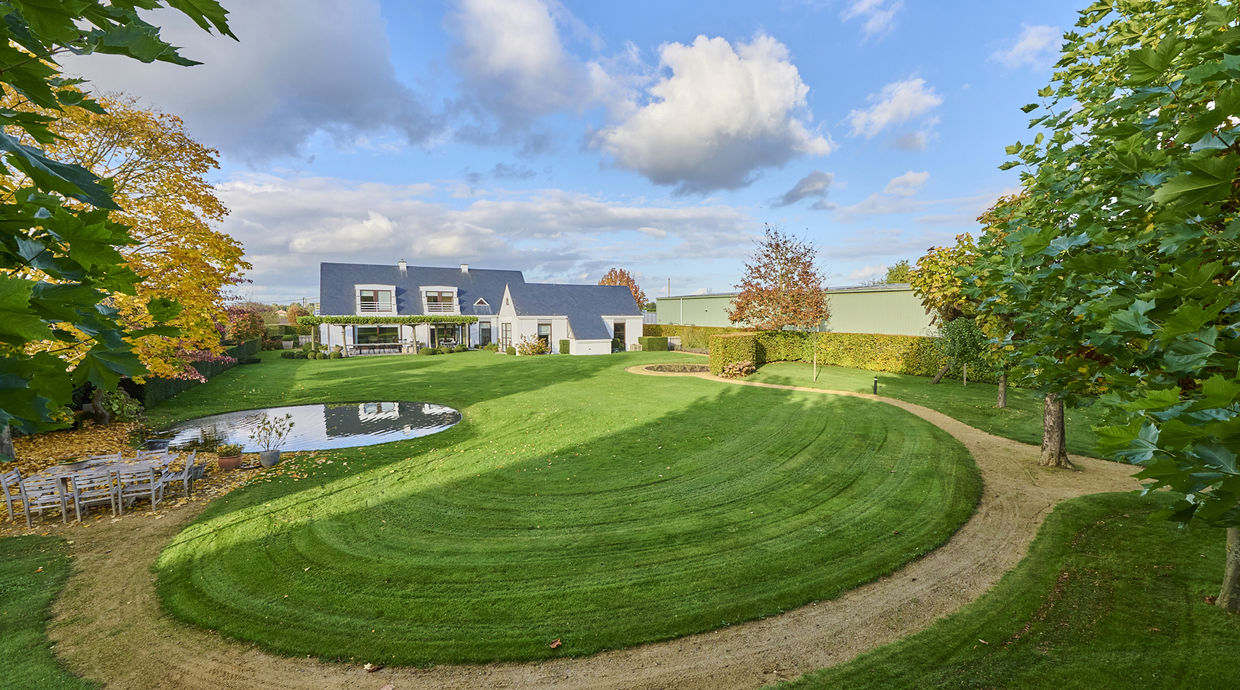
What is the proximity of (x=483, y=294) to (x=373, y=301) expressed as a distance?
8567 mm

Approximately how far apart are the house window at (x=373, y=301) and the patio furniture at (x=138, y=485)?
3147 centimetres

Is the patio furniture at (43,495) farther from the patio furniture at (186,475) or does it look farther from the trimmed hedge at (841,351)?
the trimmed hedge at (841,351)

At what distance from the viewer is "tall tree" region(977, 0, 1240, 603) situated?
212 cm

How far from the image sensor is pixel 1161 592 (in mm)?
5312

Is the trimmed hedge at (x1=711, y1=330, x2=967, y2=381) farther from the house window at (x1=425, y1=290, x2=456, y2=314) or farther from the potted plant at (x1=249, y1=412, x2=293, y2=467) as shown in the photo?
the house window at (x1=425, y1=290, x2=456, y2=314)

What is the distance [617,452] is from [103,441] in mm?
11811

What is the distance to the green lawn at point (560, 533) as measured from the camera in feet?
17.7

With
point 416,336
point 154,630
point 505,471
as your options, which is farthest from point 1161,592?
point 416,336

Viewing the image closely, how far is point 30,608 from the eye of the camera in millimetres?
5660

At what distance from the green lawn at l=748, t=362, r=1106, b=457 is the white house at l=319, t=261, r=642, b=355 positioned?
16.6 metres

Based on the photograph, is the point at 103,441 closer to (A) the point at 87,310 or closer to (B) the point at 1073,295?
(A) the point at 87,310

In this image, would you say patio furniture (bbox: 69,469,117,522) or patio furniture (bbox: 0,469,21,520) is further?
patio furniture (bbox: 69,469,117,522)

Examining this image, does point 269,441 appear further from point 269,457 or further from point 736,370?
point 736,370

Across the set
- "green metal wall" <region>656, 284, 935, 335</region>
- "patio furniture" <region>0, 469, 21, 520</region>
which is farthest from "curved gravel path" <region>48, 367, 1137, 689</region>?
"green metal wall" <region>656, 284, 935, 335</region>
